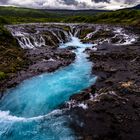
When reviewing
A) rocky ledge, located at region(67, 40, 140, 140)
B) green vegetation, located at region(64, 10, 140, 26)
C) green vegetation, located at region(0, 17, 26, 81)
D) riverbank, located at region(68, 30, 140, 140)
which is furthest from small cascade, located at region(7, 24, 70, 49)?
green vegetation, located at region(64, 10, 140, 26)

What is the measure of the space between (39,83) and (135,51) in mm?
29825

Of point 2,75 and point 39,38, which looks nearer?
point 2,75

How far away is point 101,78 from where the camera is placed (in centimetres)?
4216

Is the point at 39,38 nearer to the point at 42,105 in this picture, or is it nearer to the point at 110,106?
the point at 42,105

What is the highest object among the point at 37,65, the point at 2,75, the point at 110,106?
the point at 110,106

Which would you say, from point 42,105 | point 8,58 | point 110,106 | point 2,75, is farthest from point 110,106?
point 8,58

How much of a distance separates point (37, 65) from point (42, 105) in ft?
63.8

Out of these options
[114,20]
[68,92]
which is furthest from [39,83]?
[114,20]

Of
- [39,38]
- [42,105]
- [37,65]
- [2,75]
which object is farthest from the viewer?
[39,38]

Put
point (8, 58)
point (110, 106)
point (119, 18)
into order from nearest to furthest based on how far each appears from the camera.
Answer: point (110, 106)
point (8, 58)
point (119, 18)

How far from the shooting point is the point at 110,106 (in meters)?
31.2

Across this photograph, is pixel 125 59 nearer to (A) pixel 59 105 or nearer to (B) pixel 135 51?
(B) pixel 135 51

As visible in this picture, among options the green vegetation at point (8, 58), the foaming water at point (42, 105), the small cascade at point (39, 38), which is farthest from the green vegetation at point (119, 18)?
the foaming water at point (42, 105)

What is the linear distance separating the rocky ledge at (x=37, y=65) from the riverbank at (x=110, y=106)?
8229mm
